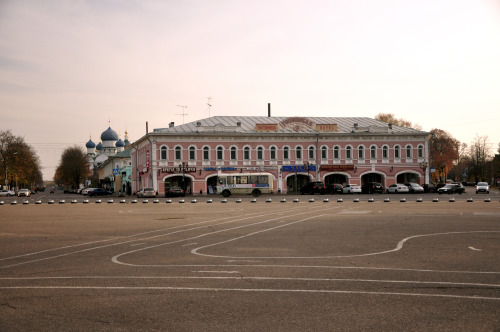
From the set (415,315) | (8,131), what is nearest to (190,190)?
(8,131)

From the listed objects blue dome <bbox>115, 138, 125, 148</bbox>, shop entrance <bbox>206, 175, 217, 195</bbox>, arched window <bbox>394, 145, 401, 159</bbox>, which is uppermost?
blue dome <bbox>115, 138, 125, 148</bbox>

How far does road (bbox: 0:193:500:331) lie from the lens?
6.28 m

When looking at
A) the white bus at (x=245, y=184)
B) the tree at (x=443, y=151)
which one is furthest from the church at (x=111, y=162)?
the tree at (x=443, y=151)

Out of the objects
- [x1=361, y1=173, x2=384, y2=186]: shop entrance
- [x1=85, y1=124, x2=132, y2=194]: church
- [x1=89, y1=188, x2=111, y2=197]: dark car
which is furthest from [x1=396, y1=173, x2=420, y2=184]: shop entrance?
[x1=89, y1=188, x2=111, y2=197]: dark car

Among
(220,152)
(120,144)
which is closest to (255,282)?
(220,152)

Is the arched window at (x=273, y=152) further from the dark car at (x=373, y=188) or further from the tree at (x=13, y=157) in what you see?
the tree at (x=13, y=157)

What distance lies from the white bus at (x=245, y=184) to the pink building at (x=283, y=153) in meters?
9.10

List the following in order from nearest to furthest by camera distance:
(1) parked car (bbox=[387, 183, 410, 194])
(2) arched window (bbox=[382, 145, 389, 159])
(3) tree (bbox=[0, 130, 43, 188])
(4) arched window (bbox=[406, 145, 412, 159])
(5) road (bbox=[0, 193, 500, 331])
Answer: (5) road (bbox=[0, 193, 500, 331]) < (1) parked car (bbox=[387, 183, 410, 194]) < (2) arched window (bbox=[382, 145, 389, 159]) < (4) arched window (bbox=[406, 145, 412, 159]) < (3) tree (bbox=[0, 130, 43, 188])

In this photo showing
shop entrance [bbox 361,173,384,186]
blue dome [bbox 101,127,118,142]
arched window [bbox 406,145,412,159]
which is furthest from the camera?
blue dome [bbox 101,127,118,142]

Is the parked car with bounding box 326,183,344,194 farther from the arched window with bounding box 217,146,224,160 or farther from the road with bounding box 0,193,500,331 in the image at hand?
the road with bounding box 0,193,500,331

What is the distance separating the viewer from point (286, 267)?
9.89 metres

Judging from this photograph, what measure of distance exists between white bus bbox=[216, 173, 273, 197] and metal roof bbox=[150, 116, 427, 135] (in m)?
11.6

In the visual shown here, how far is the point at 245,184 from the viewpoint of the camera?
5922 centimetres

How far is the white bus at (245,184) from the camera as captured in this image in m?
59.2
